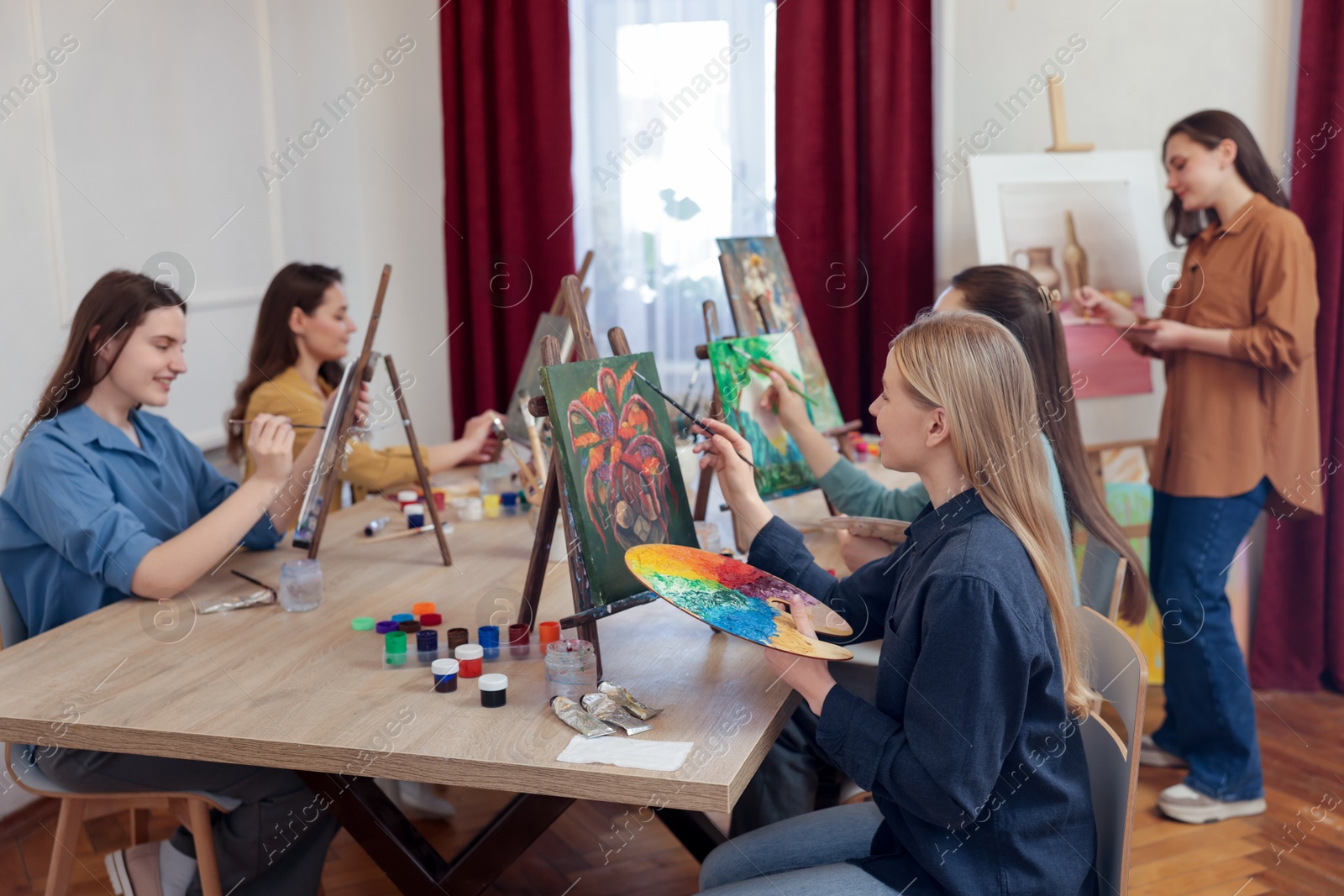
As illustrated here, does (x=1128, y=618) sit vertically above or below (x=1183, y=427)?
below

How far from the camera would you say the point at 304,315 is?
2.95m

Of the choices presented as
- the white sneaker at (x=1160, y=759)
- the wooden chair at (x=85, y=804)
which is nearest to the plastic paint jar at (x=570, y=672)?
the wooden chair at (x=85, y=804)

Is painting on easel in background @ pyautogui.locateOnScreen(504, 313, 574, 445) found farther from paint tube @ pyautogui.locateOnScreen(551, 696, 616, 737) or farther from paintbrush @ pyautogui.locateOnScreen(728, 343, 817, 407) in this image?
paint tube @ pyautogui.locateOnScreen(551, 696, 616, 737)

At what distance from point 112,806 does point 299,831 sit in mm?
358

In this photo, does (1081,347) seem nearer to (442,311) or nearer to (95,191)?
(442,311)

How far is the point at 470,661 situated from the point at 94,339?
3.33 ft

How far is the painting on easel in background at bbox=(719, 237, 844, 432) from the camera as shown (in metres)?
2.71

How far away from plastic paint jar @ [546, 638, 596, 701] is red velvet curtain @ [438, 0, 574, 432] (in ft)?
8.71

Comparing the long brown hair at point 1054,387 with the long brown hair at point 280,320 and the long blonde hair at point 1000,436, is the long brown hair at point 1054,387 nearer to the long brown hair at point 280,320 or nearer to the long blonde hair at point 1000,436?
the long blonde hair at point 1000,436

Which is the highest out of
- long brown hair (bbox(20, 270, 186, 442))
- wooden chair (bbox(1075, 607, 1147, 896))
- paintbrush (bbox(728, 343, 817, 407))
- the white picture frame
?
the white picture frame

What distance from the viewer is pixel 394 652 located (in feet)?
5.42

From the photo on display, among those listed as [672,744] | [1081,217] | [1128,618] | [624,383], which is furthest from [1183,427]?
[672,744]

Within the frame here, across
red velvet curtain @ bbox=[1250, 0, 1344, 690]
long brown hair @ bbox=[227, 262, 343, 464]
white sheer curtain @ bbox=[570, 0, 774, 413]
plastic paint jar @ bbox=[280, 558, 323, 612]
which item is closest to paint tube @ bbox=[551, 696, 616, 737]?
plastic paint jar @ bbox=[280, 558, 323, 612]

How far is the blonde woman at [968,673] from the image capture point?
1.24m
